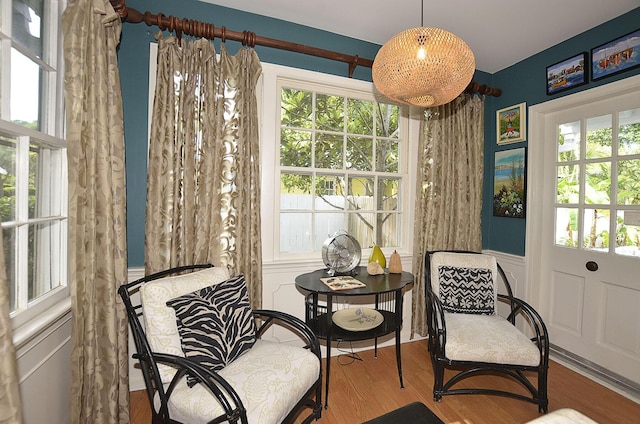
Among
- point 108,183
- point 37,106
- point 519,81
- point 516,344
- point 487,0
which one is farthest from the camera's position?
point 519,81

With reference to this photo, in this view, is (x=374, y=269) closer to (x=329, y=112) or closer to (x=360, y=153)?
(x=360, y=153)

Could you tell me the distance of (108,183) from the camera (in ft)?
5.68

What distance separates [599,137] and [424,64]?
6.81 ft

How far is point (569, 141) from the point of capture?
2.79 meters

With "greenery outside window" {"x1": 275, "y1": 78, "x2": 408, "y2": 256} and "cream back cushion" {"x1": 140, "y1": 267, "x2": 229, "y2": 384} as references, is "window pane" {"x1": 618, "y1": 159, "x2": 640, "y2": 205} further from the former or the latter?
"cream back cushion" {"x1": 140, "y1": 267, "x2": 229, "y2": 384}

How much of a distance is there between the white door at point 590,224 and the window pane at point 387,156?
1.25 meters

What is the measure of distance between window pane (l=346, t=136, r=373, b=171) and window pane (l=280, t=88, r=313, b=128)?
43 cm

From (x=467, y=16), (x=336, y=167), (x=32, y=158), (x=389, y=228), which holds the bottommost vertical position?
(x=389, y=228)

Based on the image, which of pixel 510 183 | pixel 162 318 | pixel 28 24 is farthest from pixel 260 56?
pixel 510 183

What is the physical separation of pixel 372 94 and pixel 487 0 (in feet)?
3.42

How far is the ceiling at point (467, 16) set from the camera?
2.24m

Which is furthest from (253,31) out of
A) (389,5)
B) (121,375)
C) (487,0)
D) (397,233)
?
(121,375)

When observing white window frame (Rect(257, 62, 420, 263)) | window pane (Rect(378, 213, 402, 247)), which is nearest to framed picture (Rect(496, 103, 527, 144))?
window pane (Rect(378, 213, 402, 247))

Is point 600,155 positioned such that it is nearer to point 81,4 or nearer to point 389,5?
point 389,5
